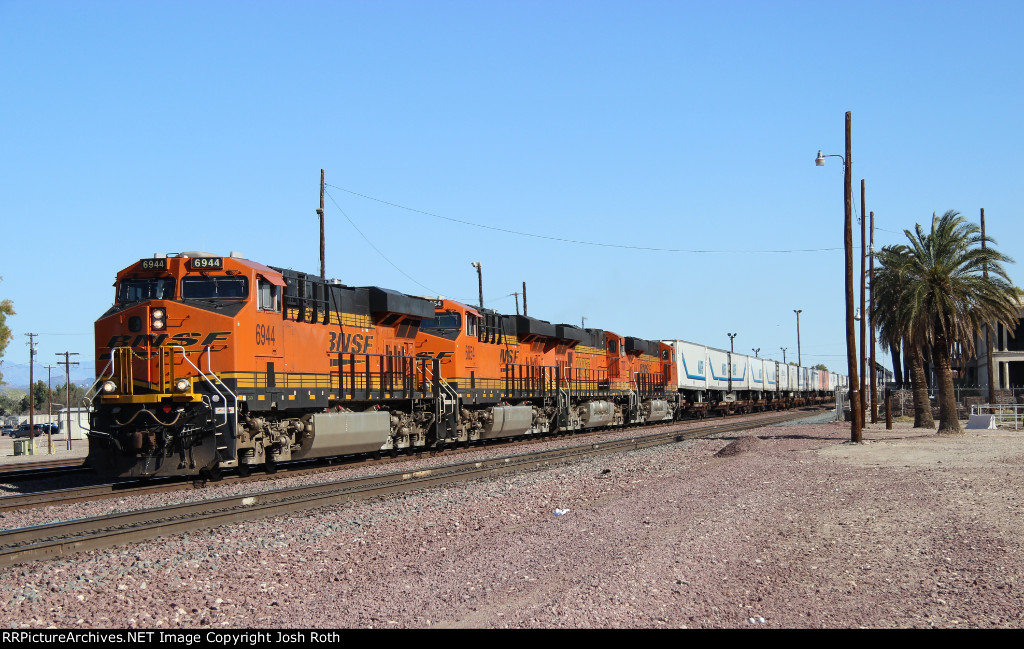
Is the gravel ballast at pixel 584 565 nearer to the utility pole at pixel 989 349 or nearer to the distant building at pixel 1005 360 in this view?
the utility pole at pixel 989 349

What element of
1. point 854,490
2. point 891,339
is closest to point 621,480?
point 854,490

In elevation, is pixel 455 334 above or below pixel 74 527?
above

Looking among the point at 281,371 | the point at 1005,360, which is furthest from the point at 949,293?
the point at 1005,360

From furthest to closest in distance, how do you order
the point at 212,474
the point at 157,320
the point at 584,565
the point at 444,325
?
the point at 444,325 → the point at 212,474 → the point at 157,320 → the point at 584,565

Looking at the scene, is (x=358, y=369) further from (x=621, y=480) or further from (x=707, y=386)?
(x=707, y=386)

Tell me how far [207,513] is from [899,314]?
23.5 meters

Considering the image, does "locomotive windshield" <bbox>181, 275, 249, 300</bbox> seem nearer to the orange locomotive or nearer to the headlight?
the orange locomotive

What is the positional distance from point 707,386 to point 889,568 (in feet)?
146

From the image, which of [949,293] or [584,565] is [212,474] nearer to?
[584,565]

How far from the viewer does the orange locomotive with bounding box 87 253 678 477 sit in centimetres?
1567

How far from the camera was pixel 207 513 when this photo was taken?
39.0 feet

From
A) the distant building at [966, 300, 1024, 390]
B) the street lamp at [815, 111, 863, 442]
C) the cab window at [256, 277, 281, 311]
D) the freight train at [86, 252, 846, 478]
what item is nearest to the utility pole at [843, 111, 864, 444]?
the street lamp at [815, 111, 863, 442]

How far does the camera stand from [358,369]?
797 inches

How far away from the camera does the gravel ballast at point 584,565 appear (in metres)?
6.99
